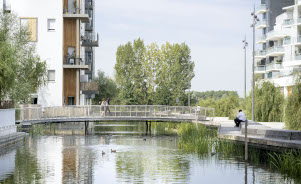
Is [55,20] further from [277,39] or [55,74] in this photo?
[277,39]

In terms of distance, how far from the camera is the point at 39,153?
26.2 m

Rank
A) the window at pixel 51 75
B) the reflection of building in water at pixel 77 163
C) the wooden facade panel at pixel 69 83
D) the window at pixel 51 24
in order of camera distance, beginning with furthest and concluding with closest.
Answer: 1. the wooden facade panel at pixel 69 83
2. the window at pixel 51 75
3. the window at pixel 51 24
4. the reflection of building in water at pixel 77 163

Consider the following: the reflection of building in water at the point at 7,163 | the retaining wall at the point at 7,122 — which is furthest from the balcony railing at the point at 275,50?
the reflection of building in water at the point at 7,163

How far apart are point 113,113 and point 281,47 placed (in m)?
37.7

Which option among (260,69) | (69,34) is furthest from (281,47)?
(69,34)

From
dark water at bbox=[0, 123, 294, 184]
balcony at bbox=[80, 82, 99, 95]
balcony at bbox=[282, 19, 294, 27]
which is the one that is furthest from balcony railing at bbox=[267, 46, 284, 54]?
dark water at bbox=[0, 123, 294, 184]

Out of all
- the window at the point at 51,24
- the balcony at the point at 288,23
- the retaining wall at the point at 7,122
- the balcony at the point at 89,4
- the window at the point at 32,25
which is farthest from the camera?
the balcony at the point at 89,4

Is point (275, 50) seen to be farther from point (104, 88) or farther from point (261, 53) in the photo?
point (104, 88)

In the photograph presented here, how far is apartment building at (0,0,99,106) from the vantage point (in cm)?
5234

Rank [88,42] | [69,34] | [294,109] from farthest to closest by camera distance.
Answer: [88,42] → [69,34] → [294,109]

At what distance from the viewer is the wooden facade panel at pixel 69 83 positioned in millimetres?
54125

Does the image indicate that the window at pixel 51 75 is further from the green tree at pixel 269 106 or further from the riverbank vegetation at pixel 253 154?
the riverbank vegetation at pixel 253 154

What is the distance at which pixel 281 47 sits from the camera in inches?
2899

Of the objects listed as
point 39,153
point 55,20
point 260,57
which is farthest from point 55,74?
point 260,57
